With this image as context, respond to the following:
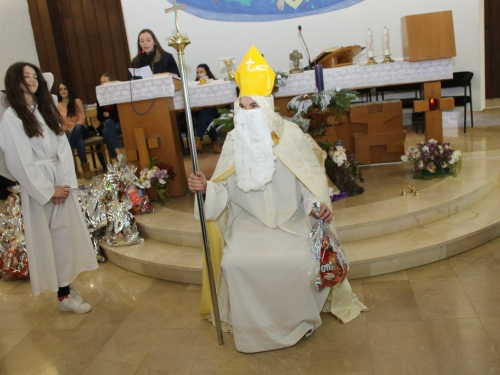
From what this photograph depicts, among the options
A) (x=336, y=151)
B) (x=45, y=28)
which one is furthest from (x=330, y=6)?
(x=45, y=28)

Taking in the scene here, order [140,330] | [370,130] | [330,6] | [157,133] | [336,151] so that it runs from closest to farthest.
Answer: [140,330] → [336,151] → [157,133] → [370,130] → [330,6]

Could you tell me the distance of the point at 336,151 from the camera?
17.0ft

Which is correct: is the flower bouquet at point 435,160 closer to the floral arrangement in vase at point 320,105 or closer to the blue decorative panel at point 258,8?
the floral arrangement in vase at point 320,105

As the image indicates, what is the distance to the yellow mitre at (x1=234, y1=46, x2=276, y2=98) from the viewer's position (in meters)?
3.33

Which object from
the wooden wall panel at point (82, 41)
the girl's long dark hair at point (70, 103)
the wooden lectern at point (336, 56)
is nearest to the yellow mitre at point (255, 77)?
the wooden lectern at point (336, 56)

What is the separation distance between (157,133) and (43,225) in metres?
2.05

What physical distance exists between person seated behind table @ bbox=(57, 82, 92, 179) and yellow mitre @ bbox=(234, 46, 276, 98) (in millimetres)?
4569

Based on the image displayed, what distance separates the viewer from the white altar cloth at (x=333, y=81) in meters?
5.58

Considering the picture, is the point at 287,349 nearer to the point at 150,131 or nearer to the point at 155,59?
the point at 150,131

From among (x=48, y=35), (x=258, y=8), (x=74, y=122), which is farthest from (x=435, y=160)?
(x=48, y=35)

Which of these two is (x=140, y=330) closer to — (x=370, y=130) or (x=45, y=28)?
(x=370, y=130)

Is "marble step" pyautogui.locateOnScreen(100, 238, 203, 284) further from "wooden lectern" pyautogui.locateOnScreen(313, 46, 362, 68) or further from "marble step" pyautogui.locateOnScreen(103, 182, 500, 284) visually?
"wooden lectern" pyautogui.locateOnScreen(313, 46, 362, 68)

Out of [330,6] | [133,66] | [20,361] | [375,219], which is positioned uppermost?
[330,6]

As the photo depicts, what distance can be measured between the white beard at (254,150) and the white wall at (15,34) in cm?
687
